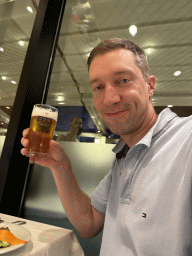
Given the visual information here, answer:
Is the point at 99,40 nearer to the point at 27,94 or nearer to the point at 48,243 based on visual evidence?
the point at 27,94

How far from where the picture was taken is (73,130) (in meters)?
2.10

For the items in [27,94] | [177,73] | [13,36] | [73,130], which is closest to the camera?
[177,73]

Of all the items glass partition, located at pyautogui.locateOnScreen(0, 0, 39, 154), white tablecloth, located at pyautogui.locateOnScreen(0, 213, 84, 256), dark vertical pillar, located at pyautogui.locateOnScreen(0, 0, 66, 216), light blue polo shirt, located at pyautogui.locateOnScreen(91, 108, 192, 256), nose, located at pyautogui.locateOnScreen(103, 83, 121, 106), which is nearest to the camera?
light blue polo shirt, located at pyautogui.locateOnScreen(91, 108, 192, 256)

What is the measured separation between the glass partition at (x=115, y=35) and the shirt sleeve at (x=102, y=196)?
2.44 ft

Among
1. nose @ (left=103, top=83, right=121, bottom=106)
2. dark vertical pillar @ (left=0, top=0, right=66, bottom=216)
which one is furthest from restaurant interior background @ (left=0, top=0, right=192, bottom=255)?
nose @ (left=103, top=83, right=121, bottom=106)

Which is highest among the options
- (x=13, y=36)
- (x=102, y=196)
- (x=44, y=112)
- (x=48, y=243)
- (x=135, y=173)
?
(x=13, y=36)

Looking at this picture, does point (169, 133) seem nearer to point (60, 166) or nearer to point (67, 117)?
point (60, 166)

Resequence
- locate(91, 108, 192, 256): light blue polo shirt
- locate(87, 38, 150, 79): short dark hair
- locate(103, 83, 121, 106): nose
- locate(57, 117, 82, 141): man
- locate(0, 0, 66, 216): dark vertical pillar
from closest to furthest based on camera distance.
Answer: locate(91, 108, 192, 256): light blue polo shirt
locate(103, 83, 121, 106): nose
locate(87, 38, 150, 79): short dark hair
locate(0, 0, 66, 216): dark vertical pillar
locate(57, 117, 82, 141): man

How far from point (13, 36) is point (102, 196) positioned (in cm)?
309

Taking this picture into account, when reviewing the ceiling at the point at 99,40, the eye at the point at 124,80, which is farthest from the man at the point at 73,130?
the eye at the point at 124,80

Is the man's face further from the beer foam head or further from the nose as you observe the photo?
the beer foam head

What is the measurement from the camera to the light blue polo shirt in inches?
26.1

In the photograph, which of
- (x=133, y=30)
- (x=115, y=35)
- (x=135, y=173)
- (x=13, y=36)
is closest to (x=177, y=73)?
(x=133, y=30)

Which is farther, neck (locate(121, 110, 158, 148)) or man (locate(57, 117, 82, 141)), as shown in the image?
man (locate(57, 117, 82, 141))
